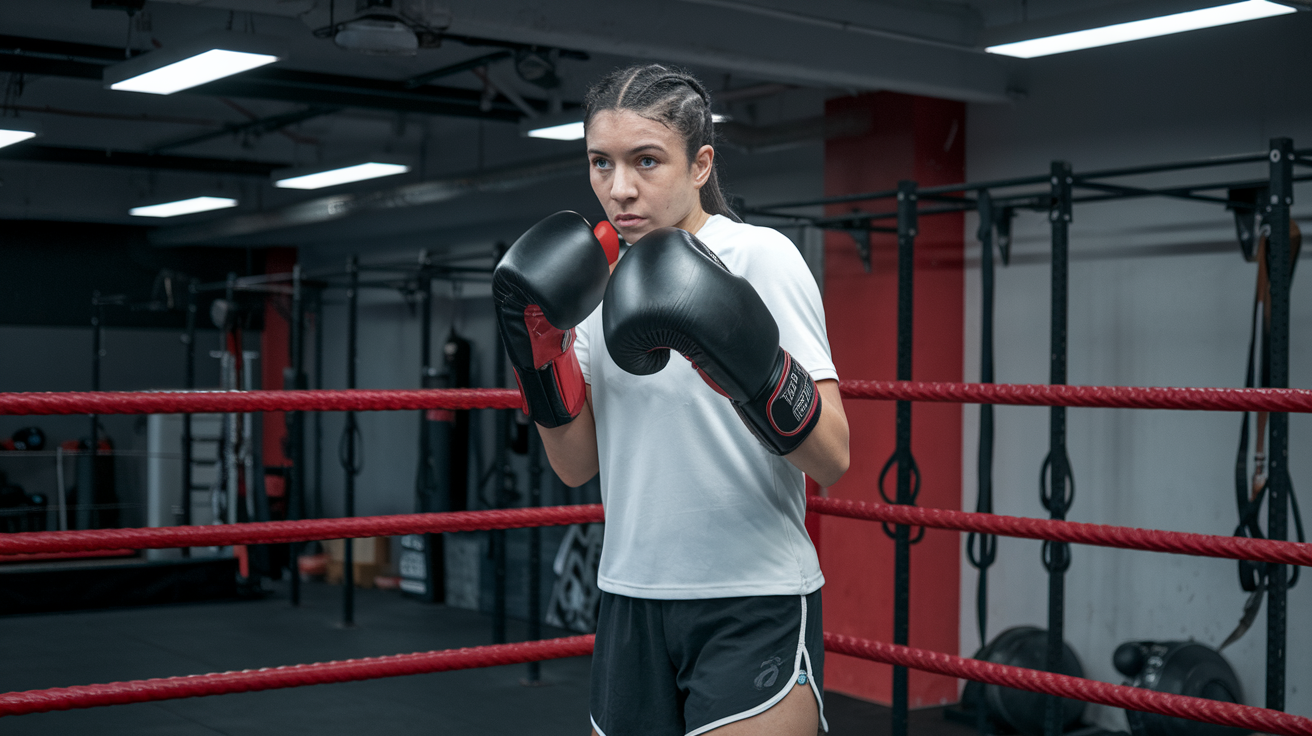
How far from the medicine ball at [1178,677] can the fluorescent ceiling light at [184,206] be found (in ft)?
21.7

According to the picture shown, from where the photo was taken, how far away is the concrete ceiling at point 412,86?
160 inches

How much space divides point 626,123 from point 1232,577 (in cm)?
378

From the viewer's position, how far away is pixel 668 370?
1.37m

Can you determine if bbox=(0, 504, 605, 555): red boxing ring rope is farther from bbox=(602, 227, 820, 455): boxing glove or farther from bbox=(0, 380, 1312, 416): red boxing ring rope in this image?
bbox=(602, 227, 820, 455): boxing glove

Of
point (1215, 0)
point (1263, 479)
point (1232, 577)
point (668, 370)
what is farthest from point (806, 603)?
point (1232, 577)

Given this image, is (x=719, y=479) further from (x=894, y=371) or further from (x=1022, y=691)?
(x=894, y=371)

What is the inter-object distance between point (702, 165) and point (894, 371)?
380 centimetres

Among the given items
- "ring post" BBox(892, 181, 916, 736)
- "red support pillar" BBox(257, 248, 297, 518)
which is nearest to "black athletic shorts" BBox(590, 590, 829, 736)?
"ring post" BBox(892, 181, 916, 736)

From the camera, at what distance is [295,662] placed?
5504 millimetres

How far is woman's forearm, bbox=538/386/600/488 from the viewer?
4.87 feet

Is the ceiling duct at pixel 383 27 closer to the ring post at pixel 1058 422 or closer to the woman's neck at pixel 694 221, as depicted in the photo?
the ring post at pixel 1058 422

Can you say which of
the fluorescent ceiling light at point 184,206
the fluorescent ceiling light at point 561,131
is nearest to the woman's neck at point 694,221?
the fluorescent ceiling light at point 561,131

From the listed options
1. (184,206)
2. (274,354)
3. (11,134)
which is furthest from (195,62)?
(274,354)

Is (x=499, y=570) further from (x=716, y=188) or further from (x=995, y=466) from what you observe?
(x=716, y=188)
